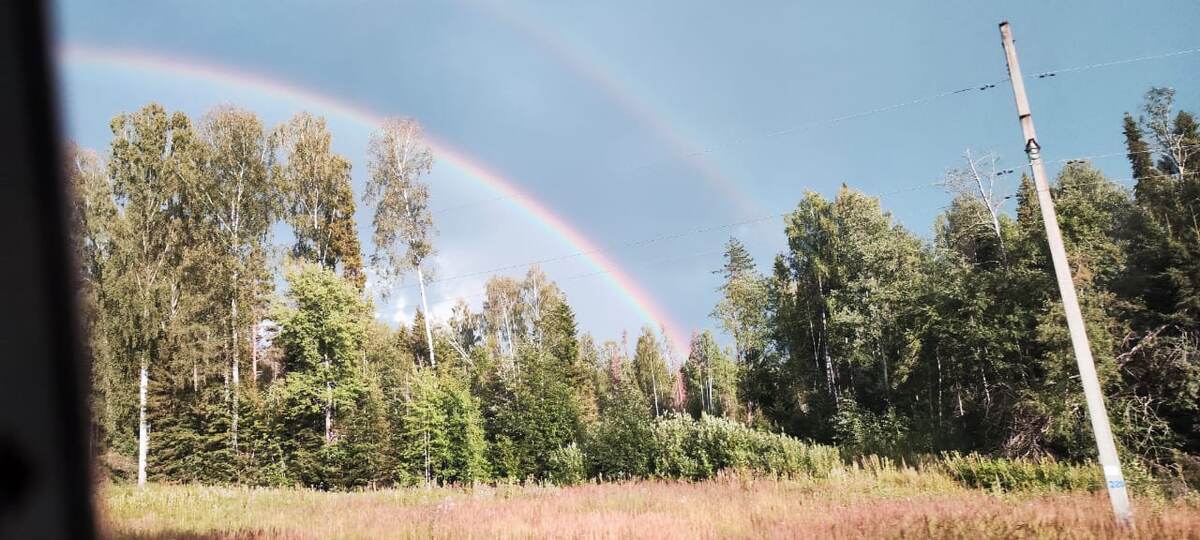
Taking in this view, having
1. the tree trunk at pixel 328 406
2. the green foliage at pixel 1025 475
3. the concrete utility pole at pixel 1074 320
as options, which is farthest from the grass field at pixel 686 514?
the tree trunk at pixel 328 406

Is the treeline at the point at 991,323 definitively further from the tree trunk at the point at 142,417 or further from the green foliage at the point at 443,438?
the tree trunk at the point at 142,417

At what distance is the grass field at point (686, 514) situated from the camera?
332 inches

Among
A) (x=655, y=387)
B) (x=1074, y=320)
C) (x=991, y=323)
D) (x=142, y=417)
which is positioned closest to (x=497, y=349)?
(x=142, y=417)

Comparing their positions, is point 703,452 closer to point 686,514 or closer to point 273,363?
point 686,514

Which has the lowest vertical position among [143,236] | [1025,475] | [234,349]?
[1025,475]

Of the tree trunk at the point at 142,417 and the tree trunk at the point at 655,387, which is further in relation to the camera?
the tree trunk at the point at 655,387

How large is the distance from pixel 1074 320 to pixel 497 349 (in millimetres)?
26507

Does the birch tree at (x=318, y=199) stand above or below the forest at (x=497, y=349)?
above

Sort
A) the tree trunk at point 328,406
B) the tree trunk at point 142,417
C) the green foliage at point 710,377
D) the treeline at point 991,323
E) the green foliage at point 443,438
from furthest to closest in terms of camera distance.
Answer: the green foliage at point 710,377, the tree trunk at point 328,406, the green foliage at point 443,438, the tree trunk at point 142,417, the treeline at point 991,323

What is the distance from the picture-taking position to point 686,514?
11070 mm

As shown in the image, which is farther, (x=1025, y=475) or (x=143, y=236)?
(x=143, y=236)

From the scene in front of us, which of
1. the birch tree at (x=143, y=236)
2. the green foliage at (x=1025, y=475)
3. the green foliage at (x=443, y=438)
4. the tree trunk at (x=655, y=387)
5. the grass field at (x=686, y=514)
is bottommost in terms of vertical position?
the green foliage at (x=1025, y=475)

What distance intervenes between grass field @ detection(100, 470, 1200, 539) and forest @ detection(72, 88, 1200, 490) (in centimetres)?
306

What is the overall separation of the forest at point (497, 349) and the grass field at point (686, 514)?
3063 millimetres
